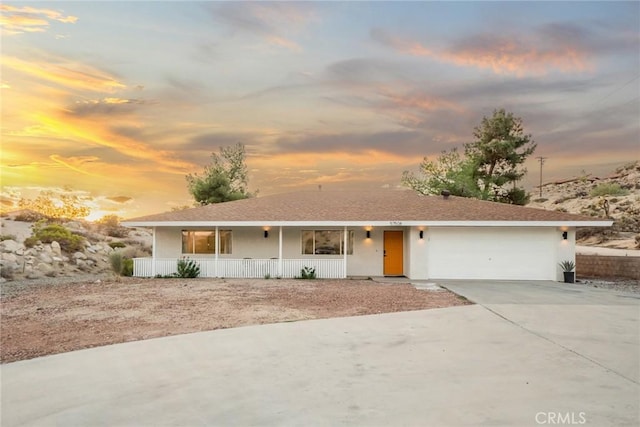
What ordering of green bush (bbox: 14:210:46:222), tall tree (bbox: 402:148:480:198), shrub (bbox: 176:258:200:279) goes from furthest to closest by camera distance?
green bush (bbox: 14:210:46:222) < tall tree (bbox: 402:148:480:198) < shrub (bbox: 176:258:200:279)

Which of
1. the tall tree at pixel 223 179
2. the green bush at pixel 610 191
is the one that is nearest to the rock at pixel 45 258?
the tall tree at pixel 223 179

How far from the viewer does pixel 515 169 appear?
117 feet

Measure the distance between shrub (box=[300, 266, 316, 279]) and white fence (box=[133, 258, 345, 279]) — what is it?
0.46 ft

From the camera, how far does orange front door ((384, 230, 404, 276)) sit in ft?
66.4

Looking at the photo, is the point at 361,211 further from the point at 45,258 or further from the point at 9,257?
the point at 9,257

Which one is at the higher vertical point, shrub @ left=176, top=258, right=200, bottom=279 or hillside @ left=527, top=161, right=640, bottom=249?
hillside @ left=527, top=161, right=640, bottom=249

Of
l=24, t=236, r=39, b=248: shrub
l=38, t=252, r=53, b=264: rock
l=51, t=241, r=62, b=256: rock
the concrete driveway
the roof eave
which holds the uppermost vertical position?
the roof eave

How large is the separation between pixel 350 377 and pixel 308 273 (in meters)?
13.2

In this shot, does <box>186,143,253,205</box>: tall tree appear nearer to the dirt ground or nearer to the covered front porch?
the covered front porch

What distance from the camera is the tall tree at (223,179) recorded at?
36.3 metres

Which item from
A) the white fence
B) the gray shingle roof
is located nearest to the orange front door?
the gray shingle roof

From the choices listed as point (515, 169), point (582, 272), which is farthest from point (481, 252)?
point (515, 169)

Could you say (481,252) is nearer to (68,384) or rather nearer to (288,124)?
(288,124)

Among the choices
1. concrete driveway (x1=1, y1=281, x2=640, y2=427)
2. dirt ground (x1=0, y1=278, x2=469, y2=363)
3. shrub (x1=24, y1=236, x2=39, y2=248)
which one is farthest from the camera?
shrub (x1=24, y1=236, x2=39, y2=248)
